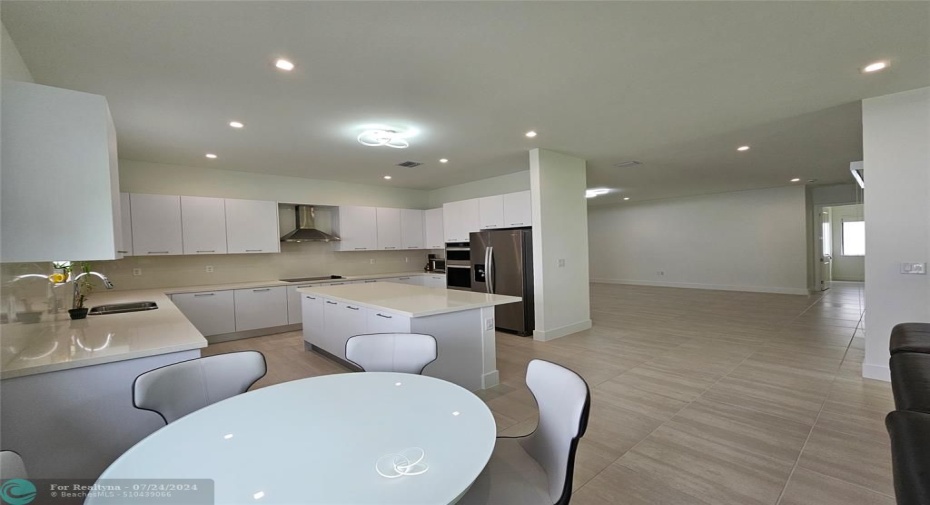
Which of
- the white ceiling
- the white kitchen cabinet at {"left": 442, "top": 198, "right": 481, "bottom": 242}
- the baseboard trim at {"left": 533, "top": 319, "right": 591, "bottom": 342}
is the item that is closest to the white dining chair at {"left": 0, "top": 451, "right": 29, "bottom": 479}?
the white ceiling

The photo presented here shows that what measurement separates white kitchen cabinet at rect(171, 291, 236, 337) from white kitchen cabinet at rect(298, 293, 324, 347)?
3.97 ft

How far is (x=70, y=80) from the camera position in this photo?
2.47 m

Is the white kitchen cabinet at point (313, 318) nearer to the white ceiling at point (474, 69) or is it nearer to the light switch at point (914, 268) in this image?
the white ceiling at point (474, 69)

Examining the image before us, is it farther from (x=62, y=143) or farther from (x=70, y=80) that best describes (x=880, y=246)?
(x=70, y=80)

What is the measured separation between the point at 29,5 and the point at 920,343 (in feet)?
16.2

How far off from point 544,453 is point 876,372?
3871 millimetres

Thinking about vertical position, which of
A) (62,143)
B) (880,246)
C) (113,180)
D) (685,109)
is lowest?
(880,246)

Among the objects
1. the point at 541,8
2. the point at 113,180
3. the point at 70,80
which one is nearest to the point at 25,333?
the point at 113,180

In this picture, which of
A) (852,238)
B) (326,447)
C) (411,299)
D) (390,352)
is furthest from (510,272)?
(852,238)

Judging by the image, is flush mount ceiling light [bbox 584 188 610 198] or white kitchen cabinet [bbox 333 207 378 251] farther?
flush mount ceiling light [bbox 584 188 610 198]

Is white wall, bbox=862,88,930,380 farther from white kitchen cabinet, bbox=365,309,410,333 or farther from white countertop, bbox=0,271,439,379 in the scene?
white countertop, bbox=0,271,439,379

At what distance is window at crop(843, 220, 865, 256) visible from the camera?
1026 centimetres

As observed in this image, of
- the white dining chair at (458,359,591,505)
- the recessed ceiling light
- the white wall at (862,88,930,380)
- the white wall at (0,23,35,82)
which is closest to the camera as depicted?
the white dining chair at (458,359,591,505)

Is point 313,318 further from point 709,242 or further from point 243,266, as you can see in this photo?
point 709,242
